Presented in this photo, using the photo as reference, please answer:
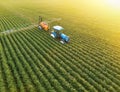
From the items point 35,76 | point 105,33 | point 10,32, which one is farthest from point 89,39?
point 35,76

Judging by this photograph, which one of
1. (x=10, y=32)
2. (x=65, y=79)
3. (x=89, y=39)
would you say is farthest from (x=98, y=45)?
(x=10, y=32)

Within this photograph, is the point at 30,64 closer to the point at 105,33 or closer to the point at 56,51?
the point at 56,51

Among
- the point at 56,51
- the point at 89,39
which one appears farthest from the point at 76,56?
the point at 89,39

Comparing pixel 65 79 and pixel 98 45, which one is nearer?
pixel 65 79

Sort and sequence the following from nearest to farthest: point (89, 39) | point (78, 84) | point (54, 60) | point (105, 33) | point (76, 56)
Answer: point (78, 84)
point (54, 60)
point (76, 56)
point (89, 39)
point (105, 33)

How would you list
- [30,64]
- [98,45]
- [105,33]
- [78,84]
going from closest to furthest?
[78,84] < [30,64] < [98,45] < [105,33]

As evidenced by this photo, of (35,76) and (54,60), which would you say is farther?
(54,60)

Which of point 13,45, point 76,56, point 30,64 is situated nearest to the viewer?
point 30,64

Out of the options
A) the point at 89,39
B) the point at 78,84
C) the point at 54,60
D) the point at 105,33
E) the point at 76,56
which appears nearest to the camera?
the point at 78,84

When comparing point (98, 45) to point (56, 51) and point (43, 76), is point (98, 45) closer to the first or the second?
point (56, 51)
